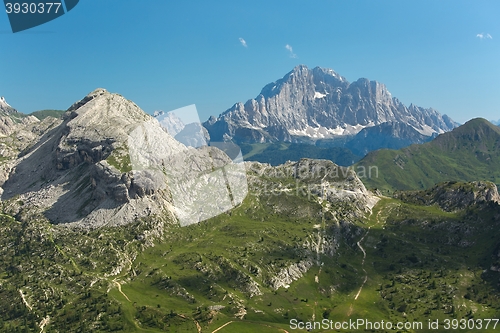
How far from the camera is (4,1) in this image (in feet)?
533

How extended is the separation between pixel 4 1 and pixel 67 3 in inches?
1404

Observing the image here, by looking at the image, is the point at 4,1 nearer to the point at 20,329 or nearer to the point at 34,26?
the point at 34,26

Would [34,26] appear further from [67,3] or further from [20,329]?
[20,329]

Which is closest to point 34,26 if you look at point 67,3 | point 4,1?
point 67,3

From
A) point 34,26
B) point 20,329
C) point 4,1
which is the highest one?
point 4,1

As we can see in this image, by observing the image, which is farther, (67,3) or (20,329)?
(20,329)

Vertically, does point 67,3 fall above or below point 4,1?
below

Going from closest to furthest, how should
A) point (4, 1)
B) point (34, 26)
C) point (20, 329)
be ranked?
point (34, 26), point (4, 1), point (20, 329)

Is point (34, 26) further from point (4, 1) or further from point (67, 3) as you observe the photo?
point (4, 1)

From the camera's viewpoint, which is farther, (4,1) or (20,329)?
(20,329)

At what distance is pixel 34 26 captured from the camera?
146000 millimetres

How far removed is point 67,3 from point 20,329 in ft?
503

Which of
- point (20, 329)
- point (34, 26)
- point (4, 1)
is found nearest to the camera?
point (34, 26)

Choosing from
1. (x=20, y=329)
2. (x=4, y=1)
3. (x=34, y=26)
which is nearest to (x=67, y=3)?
(x=34, y=26)
